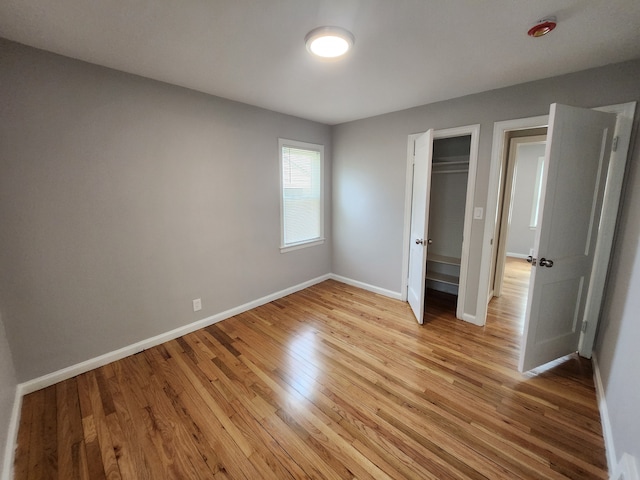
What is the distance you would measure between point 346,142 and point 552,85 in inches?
90.1

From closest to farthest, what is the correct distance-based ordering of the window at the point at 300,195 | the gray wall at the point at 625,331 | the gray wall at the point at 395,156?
the gray wall at the point at 625,331 < the gray wall at the point at 395,156 < the window at the point at 300,195

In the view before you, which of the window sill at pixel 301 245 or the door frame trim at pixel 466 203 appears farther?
the window sill at pixel 301 245

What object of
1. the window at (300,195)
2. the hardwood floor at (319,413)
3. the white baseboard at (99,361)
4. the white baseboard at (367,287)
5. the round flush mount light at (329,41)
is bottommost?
the hardwood floor at (319,413)

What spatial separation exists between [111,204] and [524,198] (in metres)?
7.39

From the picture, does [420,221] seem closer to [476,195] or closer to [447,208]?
[476,195]

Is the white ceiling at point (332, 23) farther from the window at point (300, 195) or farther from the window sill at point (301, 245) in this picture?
the window sill at point (301, 245)

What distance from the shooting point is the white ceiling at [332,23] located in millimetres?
1382

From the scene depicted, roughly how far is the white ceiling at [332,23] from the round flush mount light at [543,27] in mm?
40

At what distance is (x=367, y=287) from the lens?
12.9 feet

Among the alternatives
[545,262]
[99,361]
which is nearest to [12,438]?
[99,361]

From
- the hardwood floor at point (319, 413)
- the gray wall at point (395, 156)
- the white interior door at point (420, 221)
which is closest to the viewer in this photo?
the hardwood floor at point (319, 413)

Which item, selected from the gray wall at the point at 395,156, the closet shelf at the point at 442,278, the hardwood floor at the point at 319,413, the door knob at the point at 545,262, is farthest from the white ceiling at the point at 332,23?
the hardwood floor at the point at 319,413

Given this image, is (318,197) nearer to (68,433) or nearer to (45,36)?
(45,36)

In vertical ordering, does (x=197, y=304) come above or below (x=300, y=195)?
below
